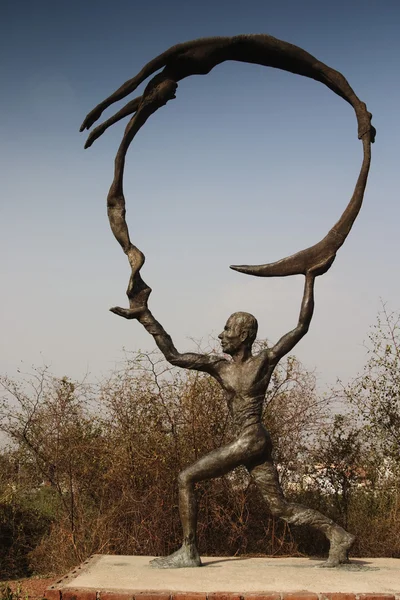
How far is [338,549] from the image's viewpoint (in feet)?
15.8

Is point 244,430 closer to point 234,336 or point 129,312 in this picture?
point 234,336

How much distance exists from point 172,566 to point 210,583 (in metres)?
0.66

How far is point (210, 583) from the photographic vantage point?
13.6 feet

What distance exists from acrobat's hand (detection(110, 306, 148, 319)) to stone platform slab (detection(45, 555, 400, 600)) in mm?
2080

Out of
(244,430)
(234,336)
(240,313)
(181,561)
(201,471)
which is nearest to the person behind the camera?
(181,561)

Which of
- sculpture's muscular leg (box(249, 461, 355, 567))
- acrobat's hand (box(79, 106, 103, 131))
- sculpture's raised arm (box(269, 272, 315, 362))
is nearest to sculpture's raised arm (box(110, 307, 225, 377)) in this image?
sculpture's raised arm (box(269, 272, 315, 362))

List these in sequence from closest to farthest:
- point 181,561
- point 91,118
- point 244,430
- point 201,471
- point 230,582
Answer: point 230,582
point 181,561
point 201,471
point 244,430
point 91,118

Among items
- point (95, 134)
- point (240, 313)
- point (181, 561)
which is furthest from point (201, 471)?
point (95, 134)

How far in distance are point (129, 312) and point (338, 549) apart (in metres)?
2.63

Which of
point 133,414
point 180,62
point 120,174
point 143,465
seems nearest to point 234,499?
point 143,465

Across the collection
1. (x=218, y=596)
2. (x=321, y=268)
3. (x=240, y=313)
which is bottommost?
(x=218, y=596)

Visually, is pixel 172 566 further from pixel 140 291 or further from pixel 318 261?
pixel 318 261

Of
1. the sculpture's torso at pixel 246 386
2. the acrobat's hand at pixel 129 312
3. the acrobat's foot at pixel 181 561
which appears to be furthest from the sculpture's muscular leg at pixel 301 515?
the acrobat's hand at pixel 129 312

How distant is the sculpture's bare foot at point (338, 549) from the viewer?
15.7 ft
